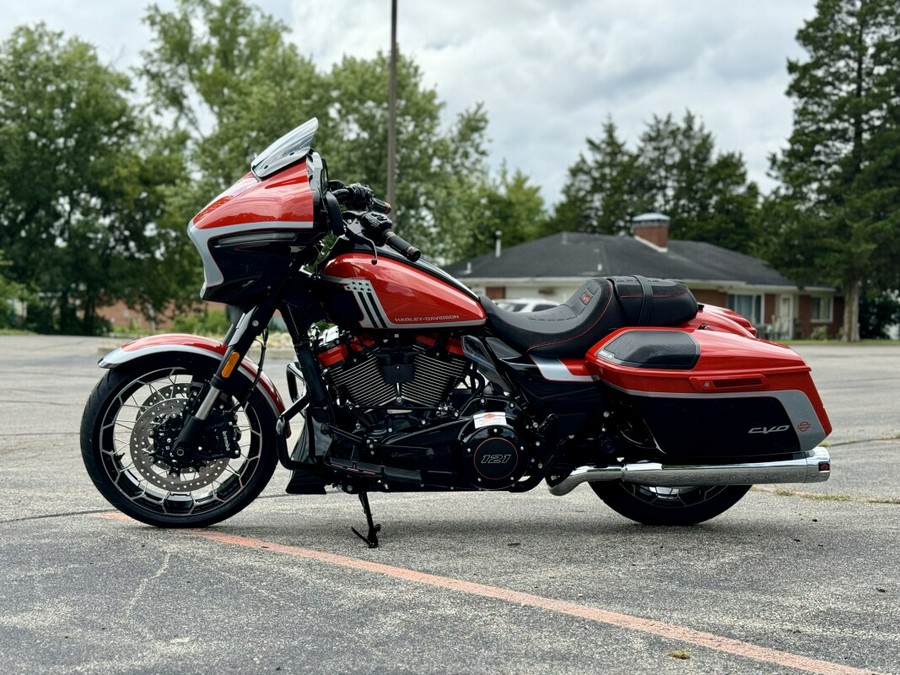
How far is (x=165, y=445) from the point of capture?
525cm

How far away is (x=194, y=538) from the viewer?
17.2 feet

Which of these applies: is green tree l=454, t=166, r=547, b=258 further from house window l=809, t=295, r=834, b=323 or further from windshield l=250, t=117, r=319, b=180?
windshield l=250, t=117, r=319, b=180

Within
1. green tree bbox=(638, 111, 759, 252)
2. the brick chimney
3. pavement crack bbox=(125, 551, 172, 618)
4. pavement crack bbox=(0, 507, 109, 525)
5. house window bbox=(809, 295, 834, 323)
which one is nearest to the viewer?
pavement crack bbox=(125, 551, 172, 618)

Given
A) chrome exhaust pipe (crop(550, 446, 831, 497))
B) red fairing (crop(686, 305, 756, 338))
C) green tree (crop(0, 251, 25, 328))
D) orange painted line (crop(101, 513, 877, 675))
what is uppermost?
red fairing (crop(686, 305, 756, 338))

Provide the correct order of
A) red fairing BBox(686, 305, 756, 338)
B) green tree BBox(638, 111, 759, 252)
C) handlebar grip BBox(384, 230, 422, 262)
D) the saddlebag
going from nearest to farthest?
1. handlebar grip BBox(384, 230, 422, 262)
2. the saddlebag
3. red fairing BBox(686, 305, 756, 338)
4. green tree BBox(638, 111, 759, 252)

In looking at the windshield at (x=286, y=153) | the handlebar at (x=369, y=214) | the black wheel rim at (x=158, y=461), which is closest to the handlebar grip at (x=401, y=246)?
the handlebar at (x=369, y=214)

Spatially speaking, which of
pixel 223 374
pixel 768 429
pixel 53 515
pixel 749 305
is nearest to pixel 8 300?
pixel 749 305

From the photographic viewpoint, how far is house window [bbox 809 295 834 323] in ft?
188

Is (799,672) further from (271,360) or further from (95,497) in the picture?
(271,360)

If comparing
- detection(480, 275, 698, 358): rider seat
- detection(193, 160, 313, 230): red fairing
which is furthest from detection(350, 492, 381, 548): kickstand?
detection(193, 160, 313, 230): red fairing

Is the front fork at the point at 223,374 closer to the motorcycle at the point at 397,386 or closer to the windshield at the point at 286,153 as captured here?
the motorcycle at the point at 397,386

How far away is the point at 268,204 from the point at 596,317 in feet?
5.49

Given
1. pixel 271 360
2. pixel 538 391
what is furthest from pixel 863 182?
pixel 538 391

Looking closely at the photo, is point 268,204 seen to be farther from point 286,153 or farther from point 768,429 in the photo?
point 768,429
